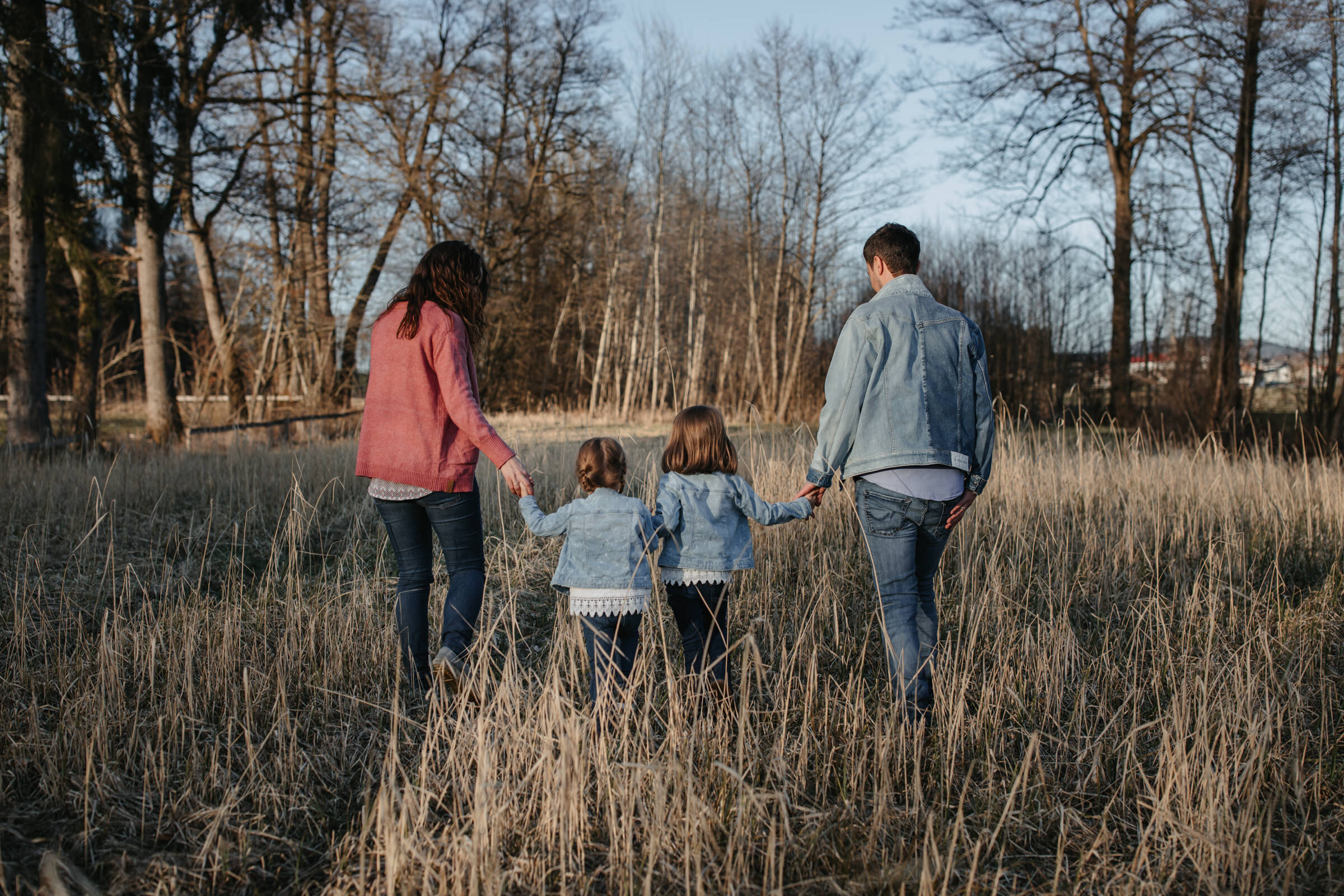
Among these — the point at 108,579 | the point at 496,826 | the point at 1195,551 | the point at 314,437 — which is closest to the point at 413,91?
the point at 314,437

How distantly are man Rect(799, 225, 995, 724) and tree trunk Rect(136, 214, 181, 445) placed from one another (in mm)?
9816

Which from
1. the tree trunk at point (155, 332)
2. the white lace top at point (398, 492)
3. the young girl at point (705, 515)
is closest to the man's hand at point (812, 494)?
the young girl at point (705, 515)

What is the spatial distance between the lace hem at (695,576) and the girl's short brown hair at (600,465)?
34 cm

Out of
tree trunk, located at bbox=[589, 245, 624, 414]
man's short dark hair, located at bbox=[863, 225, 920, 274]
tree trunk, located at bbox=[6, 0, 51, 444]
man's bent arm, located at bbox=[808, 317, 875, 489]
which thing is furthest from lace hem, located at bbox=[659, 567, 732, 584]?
tree trunk, located at bbox=[589, 245, 624, 414]

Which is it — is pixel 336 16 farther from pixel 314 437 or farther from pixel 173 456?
pixel 173 456

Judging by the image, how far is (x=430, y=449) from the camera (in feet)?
9.40

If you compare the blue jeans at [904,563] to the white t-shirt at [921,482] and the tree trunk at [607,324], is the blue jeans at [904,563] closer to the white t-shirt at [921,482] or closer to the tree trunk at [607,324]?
the white t-shirt at [921,482]

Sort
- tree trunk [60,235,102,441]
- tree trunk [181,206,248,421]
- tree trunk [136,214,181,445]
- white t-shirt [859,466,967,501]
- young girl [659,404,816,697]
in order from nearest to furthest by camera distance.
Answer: white t-shirt [859,466,967,501] → young girl [659,404,816,697] → tree trunk [60,235,102,441] → tree trunk [136,214,181,445] → tree trunk [181,206,248,421]

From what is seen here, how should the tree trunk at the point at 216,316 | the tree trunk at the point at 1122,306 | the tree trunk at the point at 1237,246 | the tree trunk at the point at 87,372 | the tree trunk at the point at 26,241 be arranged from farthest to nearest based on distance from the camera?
1. the tree trunk at the point at 1122,306
2. the tree trunk at the point at 216,316
3. the tree trunk at the point at 1237,246
4. the tree trunk at the point at 87,372
5. the tree trunk at the point at 26,241

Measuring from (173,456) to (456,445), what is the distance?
635 cm

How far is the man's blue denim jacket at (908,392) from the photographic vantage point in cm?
263

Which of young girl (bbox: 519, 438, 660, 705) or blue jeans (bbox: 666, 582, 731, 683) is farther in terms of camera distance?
blue jeans (bbox: 666, 582, 731, 683)

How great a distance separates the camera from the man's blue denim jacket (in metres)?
2.63

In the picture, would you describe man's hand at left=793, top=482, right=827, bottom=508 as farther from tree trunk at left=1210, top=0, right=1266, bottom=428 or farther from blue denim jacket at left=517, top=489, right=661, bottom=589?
tree trunk at left=1210, top=0, right=1266, bottom=428
